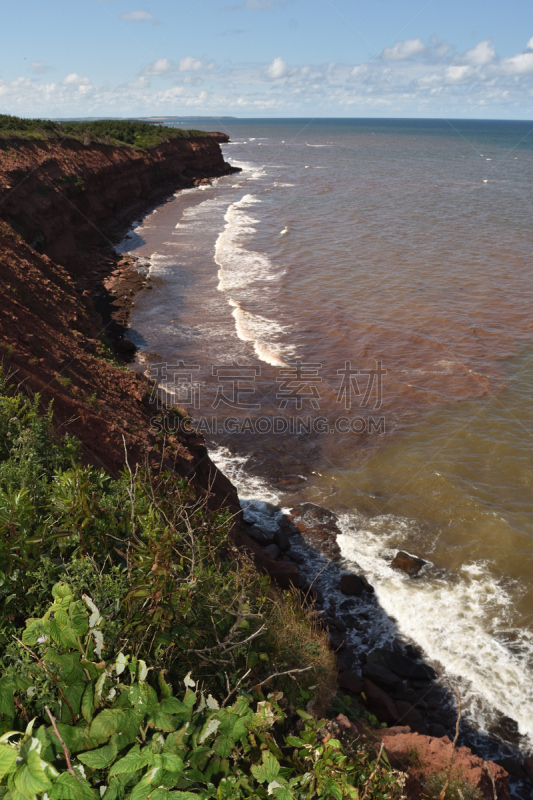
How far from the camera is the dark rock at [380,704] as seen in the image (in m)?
7.21

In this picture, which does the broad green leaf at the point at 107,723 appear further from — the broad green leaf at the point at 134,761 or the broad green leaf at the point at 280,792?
the broad green leaf at the point at 280,792

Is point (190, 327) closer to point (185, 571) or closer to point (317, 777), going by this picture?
point (185, 571)

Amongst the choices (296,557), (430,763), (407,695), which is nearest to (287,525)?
(296,557)

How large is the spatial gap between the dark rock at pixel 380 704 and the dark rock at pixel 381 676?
332 mm

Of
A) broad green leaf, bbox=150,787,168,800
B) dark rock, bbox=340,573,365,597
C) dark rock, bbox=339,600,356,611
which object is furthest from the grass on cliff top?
broad green leaf, bbox=150,787,168,800

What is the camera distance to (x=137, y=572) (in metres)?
3.71

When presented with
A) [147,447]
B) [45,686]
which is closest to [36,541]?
[45,686]

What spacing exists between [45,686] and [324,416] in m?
13.0

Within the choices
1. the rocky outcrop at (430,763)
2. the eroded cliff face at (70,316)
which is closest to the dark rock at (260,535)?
the eroded cliff face at (70,316)

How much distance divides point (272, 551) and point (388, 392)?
8216 mm

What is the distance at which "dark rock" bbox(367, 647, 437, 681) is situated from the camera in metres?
8.16

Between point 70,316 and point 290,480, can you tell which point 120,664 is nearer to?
point 290,480

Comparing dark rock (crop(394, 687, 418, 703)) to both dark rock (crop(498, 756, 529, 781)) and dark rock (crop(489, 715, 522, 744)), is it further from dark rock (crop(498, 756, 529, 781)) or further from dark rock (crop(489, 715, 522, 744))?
dark rock (crop(498, 756, 529, 781))

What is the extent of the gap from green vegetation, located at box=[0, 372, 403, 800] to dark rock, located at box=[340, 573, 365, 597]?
5.14 meters
